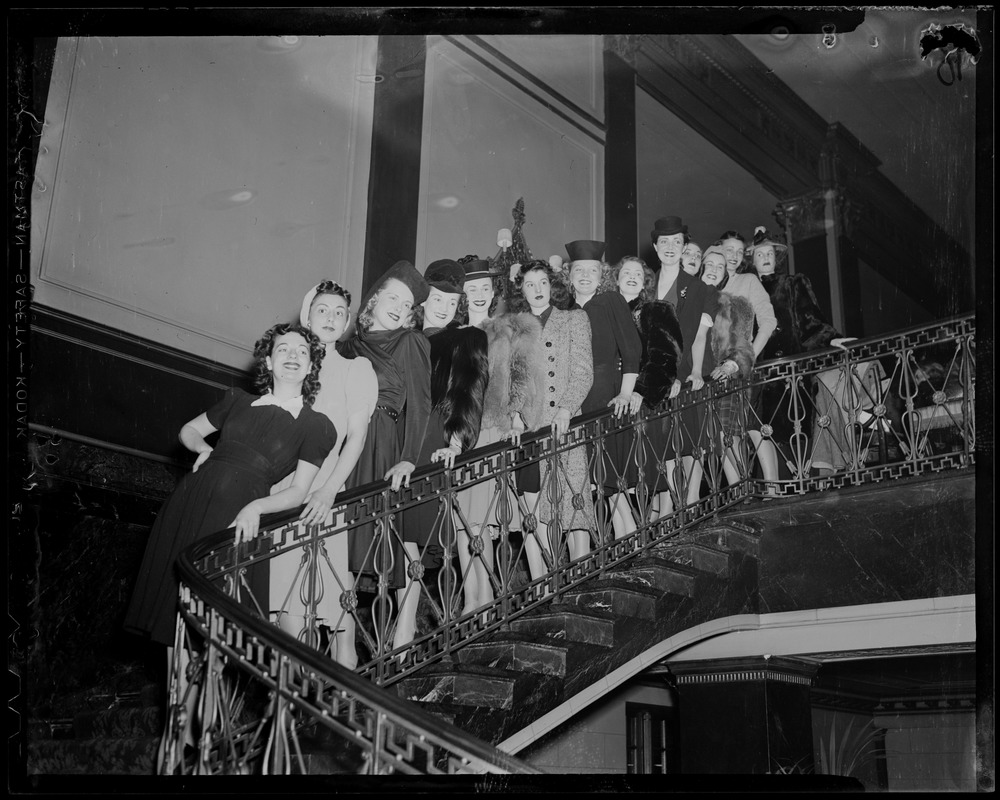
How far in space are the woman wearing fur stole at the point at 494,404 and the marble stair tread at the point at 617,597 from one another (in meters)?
0.43

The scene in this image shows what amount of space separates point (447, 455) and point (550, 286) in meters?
1.20

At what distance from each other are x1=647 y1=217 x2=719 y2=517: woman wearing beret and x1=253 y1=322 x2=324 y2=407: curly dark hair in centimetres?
181

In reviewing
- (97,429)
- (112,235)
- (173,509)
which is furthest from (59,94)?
(173,509)

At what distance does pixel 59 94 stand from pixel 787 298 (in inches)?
157

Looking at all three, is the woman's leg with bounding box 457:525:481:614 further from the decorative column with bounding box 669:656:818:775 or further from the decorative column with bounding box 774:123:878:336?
the decorative column with bounding box 774:123:878:336

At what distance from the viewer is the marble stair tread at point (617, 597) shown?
17.0 ft

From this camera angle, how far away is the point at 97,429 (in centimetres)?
511

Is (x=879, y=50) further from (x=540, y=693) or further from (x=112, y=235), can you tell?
(x=112, y=235)

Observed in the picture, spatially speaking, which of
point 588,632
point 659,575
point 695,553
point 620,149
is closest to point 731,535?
point 695,553

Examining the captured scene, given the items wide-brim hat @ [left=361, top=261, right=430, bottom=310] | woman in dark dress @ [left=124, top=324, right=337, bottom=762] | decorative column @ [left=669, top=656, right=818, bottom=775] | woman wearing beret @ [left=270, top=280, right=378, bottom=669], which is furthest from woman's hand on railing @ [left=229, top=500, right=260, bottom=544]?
decorative column @ [left=669, top=656, right=818, bottom=775]

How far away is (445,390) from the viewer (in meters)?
5.43

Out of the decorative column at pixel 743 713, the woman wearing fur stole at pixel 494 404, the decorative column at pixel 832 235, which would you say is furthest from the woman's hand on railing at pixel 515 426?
the decorative column at pixel 743 713

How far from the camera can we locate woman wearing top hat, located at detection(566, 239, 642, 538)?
5.56m

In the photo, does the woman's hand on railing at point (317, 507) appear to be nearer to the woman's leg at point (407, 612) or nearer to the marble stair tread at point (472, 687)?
the woman's leg at point (407, 612)
